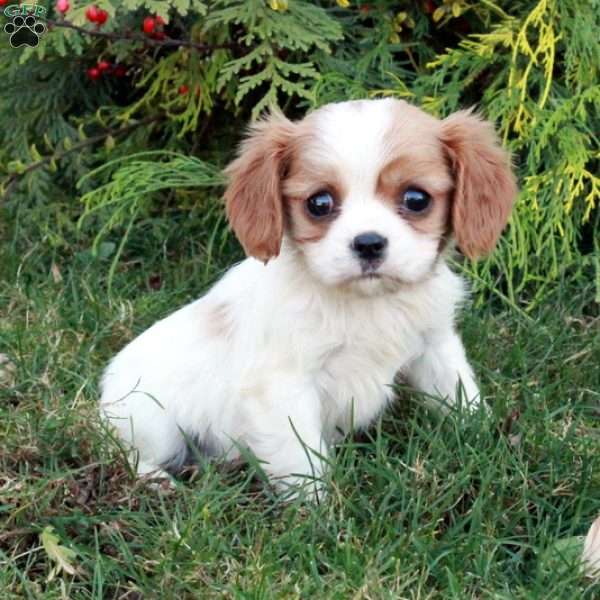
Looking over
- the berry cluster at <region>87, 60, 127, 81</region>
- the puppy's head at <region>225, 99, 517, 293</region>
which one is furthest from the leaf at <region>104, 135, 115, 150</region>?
the puppy's head at <region>225, 99, 517, 293</region>

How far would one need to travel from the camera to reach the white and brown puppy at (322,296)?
10.0 feet

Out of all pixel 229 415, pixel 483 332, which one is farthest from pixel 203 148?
pixel 229 415

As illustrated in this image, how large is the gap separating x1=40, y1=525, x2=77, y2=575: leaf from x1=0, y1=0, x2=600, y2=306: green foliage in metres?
2.17

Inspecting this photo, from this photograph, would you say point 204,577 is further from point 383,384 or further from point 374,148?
point 374,148

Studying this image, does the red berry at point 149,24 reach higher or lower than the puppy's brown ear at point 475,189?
higher

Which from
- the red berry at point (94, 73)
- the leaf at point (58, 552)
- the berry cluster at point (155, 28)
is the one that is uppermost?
the berry cluster at point (155, 28)

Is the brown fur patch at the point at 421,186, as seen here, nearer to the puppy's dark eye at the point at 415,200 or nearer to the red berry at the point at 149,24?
the puppy's dark eye at the point at 415,200

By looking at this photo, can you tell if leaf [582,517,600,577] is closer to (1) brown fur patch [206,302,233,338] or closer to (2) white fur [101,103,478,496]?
(2) white fur [101,103,478,496]

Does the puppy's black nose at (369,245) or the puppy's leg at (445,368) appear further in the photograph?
the puppy's leg at (445,368)

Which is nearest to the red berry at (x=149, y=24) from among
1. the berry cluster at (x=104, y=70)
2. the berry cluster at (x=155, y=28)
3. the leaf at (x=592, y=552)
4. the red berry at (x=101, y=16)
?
the berry cluster at (x=155, y=28)

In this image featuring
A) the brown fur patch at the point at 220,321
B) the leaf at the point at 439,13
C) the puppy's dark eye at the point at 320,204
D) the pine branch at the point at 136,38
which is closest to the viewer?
the puppy's dark eye at the point at 320,204

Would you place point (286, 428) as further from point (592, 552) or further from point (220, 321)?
point (592, 552)

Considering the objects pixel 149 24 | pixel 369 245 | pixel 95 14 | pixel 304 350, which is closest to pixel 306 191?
pixel 369 245

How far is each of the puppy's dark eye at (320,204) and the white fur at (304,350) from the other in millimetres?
54
